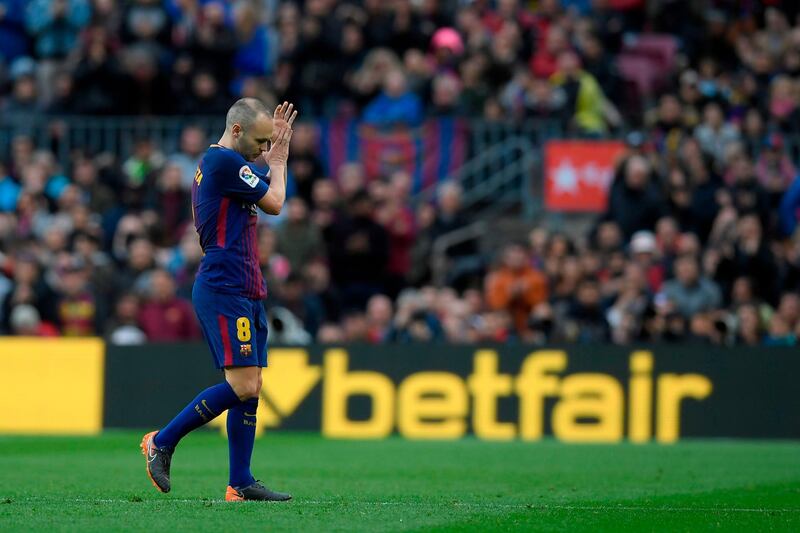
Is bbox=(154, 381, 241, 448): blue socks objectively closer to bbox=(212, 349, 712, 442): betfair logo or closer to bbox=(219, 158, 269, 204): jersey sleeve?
bbox=(219, 158, 269, 204): jersey sleeve

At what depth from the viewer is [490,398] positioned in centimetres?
1648

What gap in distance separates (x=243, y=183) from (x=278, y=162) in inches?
12.8

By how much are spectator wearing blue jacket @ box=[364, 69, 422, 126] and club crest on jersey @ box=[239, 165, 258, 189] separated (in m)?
11.0

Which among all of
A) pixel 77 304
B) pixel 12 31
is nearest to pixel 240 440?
pixel 77 304

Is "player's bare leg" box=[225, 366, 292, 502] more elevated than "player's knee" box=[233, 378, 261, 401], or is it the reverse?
"player's knee" box=[233, 378, 261, 401]

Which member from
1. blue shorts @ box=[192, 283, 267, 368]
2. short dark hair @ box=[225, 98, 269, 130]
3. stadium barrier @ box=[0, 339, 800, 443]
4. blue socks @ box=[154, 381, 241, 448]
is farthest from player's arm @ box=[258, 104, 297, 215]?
stadium barrier @ box=[0, 339, 800, 443]

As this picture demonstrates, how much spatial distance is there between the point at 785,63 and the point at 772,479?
10.5 metres

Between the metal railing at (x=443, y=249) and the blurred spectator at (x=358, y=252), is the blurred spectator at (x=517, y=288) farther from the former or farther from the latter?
the blurred spectator at (x=358, y=252)

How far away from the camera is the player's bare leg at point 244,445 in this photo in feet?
28.6

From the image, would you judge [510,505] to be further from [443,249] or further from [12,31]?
[12,31]

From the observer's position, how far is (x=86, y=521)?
764 cm

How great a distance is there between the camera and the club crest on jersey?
28.0ft

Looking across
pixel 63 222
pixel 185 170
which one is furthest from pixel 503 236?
pixel 63 222

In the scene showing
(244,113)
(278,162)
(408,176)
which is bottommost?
(278,162)
